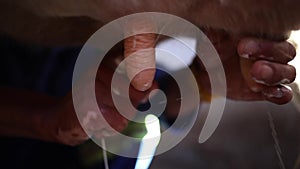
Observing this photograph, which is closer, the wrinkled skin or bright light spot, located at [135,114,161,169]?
the wrinkled skin

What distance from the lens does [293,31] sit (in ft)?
1.61

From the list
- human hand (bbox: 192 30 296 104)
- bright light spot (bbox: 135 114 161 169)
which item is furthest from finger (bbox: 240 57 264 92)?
bright light spot (bbox: 135 114 161 169)

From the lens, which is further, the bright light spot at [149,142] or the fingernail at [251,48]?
the bright light spot at [149,142]

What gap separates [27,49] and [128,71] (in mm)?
194

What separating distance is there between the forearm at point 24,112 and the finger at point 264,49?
21 cm

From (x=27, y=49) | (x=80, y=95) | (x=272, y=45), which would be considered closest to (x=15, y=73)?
(x=27, y=49)

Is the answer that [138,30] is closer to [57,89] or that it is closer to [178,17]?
[178,17]

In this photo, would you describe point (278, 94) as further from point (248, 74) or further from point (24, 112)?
point (24, 112)

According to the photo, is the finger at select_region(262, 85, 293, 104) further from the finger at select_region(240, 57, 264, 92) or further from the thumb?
the thumb

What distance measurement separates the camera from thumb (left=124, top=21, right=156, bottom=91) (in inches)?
19.0

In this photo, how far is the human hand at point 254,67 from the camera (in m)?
0.50

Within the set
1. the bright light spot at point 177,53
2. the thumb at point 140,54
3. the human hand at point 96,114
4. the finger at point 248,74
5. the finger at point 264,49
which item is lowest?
the human hand at point 96,114

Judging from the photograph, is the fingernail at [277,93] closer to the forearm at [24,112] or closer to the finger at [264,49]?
the finger at [264,49]

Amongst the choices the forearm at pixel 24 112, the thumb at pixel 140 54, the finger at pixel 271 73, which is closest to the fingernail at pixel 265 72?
the finger at pixel 271 73
